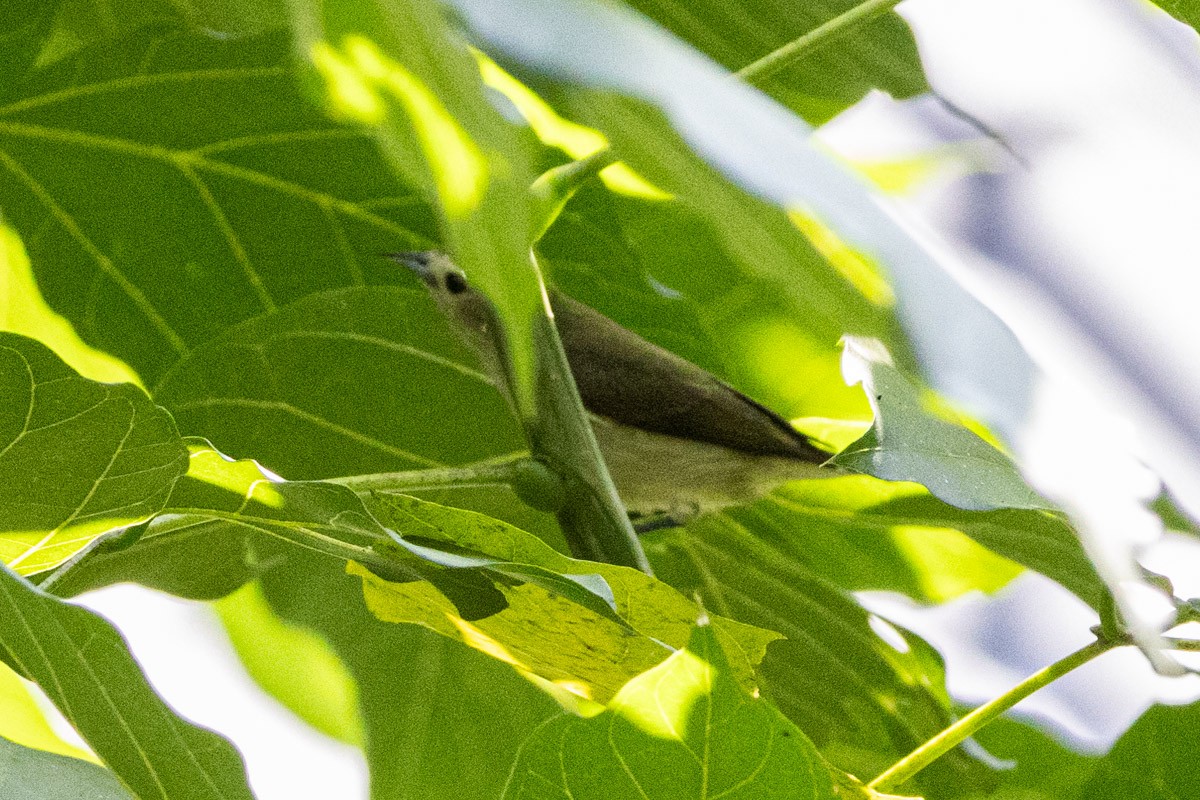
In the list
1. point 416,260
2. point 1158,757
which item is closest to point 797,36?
point 1158,757

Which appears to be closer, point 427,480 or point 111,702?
point 111,702

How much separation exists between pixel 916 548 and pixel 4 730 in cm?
63

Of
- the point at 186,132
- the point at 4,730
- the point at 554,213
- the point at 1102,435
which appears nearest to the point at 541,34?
the point at 1102,435

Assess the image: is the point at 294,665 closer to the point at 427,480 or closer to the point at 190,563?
the point at 190,563

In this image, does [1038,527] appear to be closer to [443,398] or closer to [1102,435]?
[443,398]

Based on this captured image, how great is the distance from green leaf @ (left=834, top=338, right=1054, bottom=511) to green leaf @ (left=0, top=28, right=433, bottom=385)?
49 cm

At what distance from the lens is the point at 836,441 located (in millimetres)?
992

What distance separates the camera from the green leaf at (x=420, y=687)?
0.83m

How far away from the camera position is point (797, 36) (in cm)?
61

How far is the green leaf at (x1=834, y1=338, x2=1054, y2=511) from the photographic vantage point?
458 millimetres

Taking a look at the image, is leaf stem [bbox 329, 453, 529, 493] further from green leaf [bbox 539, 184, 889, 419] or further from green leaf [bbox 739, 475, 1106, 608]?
green leaf [bbox 739, 475, 1106, 608]

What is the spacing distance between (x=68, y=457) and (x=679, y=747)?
36 centimetres

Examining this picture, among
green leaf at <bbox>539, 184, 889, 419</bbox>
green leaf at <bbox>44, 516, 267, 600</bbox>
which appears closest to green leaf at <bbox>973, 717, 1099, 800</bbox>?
green leaf at <bbox>539, 184, 889, 419</bbox>

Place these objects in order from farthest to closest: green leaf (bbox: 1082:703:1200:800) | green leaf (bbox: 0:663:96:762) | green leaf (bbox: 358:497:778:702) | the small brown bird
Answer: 1. the small brown bird
2. green leaf (bbox: 1082:703:1200:800)
3. green leaf (bbox: 0:663:96:762)
4. green leaf (bbox: 358:497:778:702)
